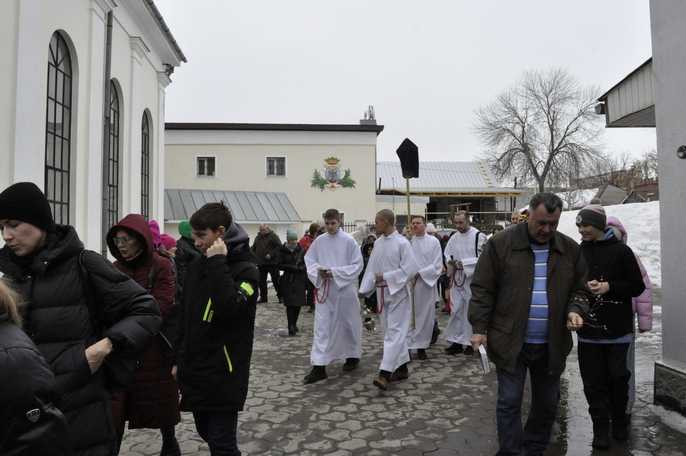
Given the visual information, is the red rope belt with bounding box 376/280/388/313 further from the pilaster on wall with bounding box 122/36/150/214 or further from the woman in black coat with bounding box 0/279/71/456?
the pilaster on wall with bounding box 122/36/150/214

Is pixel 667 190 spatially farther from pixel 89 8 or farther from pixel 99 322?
pixel 89 8

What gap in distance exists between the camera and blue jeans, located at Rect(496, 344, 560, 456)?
136 inches

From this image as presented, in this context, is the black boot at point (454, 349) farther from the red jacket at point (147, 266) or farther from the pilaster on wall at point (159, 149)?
the pilaster on wall at point (159, 149)

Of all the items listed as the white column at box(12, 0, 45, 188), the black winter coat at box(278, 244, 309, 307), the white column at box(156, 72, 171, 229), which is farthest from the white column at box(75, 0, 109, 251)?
the white column at box(156, 72, 171, 229)

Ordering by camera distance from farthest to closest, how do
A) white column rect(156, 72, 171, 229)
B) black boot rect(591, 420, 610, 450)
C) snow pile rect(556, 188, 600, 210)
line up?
snow pile rect(556, 188, 600, 210) < white column rect(156, 72, 171, 229) < black boot rect(591, 420, 610, 450)

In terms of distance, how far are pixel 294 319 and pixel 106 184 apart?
6.23 m

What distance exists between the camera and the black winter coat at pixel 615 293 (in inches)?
161

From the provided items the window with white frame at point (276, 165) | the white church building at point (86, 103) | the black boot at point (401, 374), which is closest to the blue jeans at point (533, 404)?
the black boot at point (401, 374)

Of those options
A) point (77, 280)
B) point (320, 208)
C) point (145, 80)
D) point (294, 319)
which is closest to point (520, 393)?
point (77, 280)

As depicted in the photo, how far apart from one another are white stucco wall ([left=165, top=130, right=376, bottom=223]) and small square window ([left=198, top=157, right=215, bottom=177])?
0.87 feet

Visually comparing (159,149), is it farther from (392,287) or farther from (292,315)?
(392,287)

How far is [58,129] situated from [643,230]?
17.9 m

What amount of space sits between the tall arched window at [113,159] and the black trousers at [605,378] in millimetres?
11808

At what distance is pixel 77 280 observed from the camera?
7.47 ft
